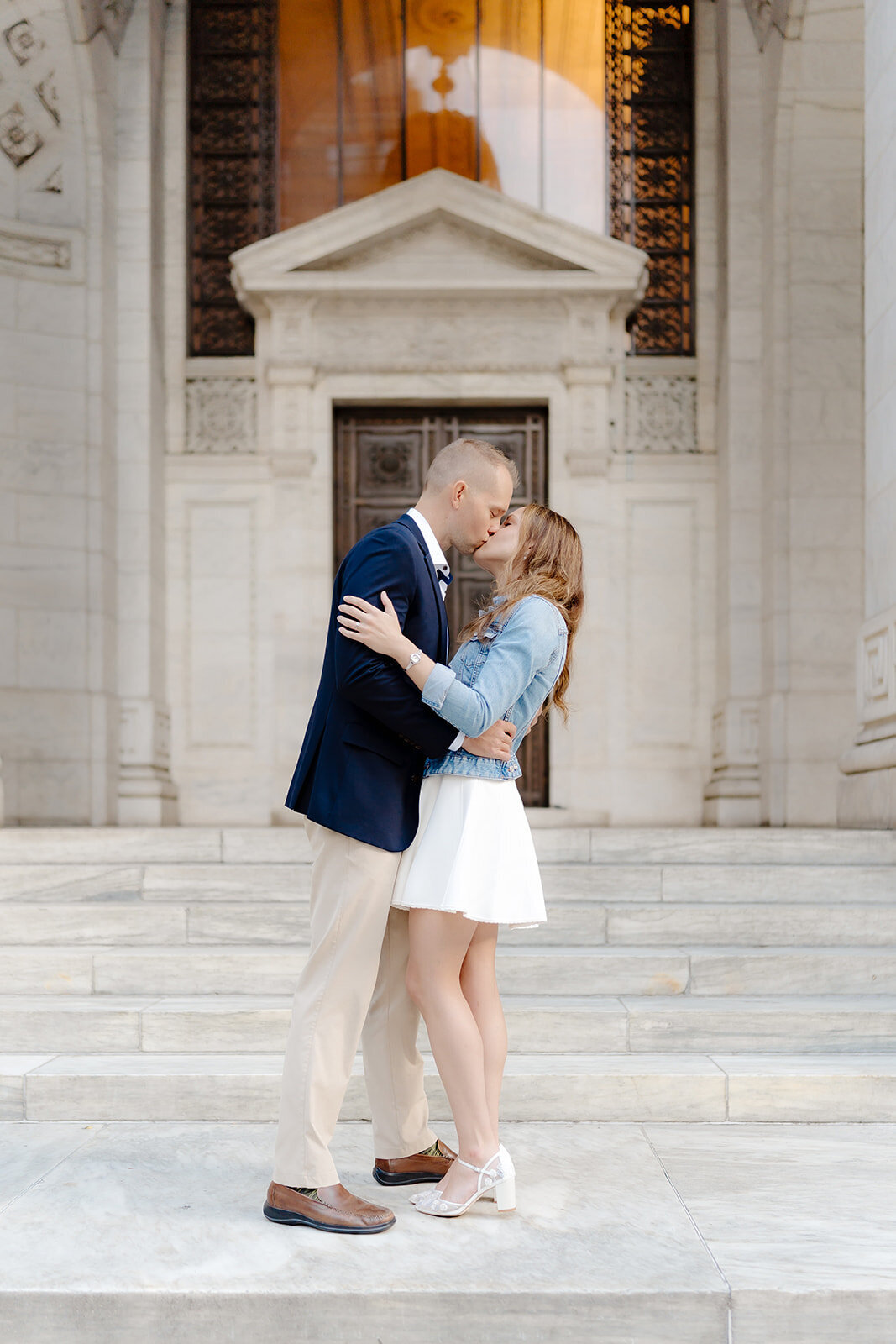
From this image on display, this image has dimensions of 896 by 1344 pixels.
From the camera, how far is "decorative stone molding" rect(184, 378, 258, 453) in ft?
39.0

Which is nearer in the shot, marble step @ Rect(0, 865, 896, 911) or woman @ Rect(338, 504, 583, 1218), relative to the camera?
woman @ Rect(338, 504, 583, 1218)

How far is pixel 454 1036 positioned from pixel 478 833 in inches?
21.1

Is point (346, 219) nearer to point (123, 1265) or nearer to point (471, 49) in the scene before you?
point (471, 49)

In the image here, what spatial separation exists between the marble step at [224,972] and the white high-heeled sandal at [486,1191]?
2.02m

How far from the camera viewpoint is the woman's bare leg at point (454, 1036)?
3.29 meters

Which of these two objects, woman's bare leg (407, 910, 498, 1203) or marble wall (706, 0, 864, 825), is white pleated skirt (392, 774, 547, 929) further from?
marble wall (706, 0, 864, 825)

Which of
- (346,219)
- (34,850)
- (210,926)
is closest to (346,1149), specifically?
(210,926)

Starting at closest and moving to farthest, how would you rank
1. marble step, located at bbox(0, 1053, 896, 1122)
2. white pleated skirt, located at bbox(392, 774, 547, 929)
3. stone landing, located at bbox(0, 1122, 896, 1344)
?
stone landing, located at bbox(0, 1122, 896, 1344) → white pleated skirt, located at bbox(392, 774, 547, 929) → marble step, located at bbox(0, 1053, 896, 1122)

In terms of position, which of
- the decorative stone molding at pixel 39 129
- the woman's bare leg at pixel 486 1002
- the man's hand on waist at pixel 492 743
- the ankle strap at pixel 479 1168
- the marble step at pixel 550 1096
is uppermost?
the decorative stone molding at pixel 39 129

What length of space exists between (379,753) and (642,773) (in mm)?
8755

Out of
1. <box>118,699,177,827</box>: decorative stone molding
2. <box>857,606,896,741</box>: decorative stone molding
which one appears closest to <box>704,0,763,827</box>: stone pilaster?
<box>857,606,896,741</box>: decorative stone molding

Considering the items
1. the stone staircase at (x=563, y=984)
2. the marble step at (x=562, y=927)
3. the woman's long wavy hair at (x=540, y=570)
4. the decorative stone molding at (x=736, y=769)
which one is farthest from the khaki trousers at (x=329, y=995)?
the decorative stone molding at (x=736, y=769)

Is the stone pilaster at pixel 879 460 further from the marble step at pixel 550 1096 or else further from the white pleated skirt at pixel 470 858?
the white pleated skirt at pixel 470 858

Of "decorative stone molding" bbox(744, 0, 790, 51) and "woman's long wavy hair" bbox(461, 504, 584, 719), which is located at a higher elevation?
"decorative stone molding" bbox(744, 0, 790, 51)
